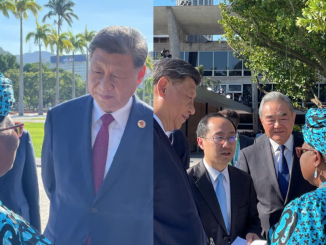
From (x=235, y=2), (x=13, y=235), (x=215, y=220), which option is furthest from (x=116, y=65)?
(x=235, y=2)

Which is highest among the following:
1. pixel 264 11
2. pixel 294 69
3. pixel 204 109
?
pixel 264 11

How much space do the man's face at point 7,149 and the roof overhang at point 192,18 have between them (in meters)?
16.1

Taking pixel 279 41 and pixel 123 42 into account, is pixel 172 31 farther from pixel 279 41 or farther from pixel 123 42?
pixel 123 42

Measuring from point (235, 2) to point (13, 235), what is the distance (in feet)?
28.8

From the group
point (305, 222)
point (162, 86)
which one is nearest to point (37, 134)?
point (162, 86)

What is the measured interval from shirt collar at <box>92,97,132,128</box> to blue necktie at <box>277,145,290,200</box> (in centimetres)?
175

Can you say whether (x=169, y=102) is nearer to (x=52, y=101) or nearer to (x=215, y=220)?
(x=52, y=101)

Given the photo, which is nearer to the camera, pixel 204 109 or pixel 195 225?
pixel 195 225

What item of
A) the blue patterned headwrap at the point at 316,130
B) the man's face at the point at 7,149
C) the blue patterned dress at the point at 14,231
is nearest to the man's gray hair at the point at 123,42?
the man's face at the point at 7,149

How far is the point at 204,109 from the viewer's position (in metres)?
18.7

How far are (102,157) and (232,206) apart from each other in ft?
4.25

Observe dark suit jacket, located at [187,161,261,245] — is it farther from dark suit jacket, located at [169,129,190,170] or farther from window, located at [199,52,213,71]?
window, located at [199,52,213,71]

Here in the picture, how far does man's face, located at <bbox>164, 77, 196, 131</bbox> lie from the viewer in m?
1.87

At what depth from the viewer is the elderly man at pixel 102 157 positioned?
1.37 metres
